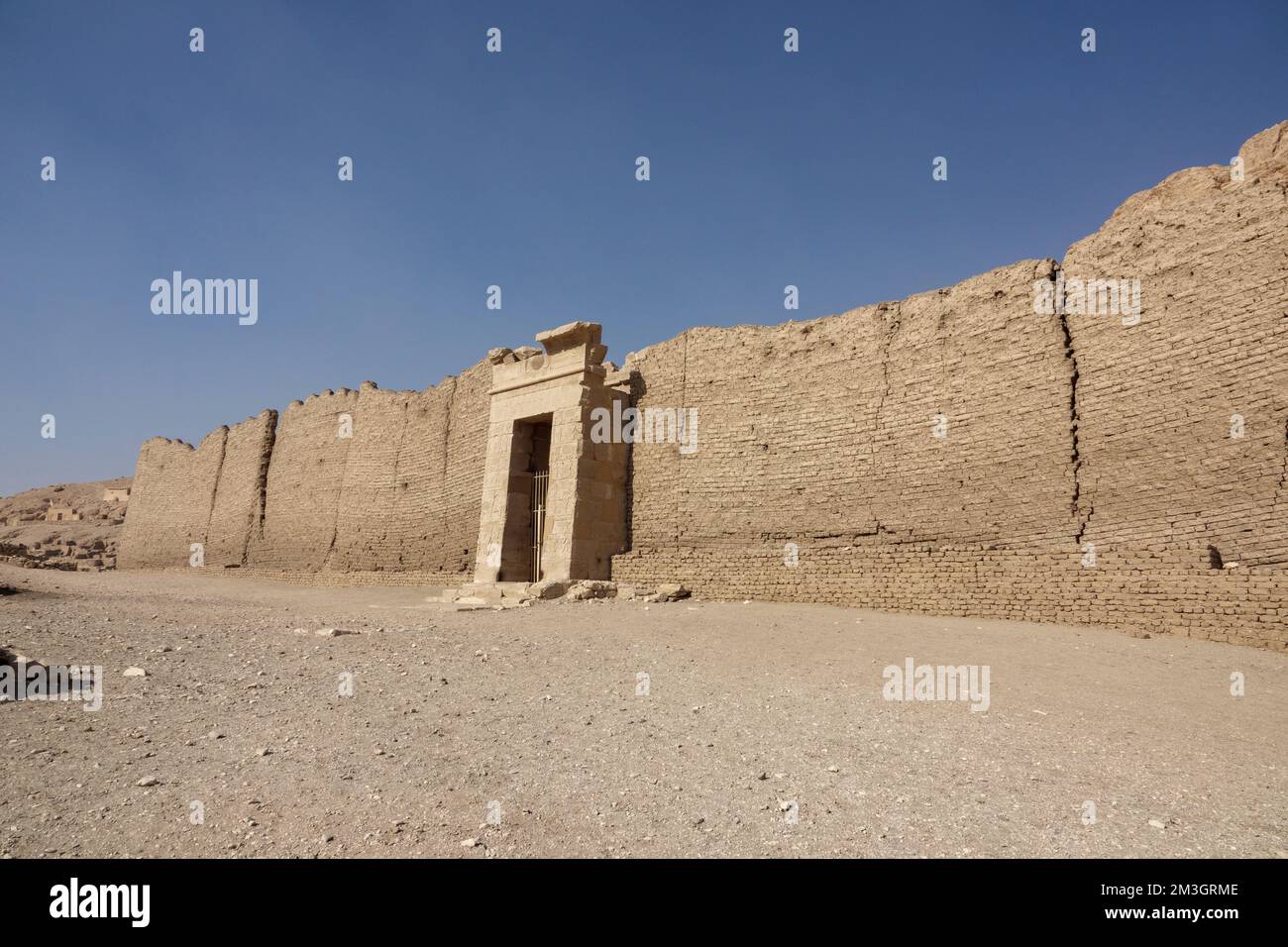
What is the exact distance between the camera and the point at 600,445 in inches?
546

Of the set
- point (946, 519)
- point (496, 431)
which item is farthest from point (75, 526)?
point (946, 519)

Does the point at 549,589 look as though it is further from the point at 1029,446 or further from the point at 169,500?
the point at 169,500

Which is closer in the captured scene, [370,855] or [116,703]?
[370,855]

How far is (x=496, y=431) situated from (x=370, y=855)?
42.0ft

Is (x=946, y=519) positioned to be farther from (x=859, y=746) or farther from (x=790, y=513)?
(x=859, y=746)

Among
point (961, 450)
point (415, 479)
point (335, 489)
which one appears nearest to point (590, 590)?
point (961, 450)

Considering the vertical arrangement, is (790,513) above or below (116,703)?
above

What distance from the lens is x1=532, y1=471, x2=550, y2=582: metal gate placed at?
14562mm

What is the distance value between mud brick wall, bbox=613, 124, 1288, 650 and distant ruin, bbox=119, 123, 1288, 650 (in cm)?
3

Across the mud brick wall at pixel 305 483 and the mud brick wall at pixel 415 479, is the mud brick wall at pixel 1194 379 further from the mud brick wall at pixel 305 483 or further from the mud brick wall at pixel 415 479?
the mud brick wall at pixel 305 483

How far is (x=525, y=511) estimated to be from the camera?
48.9 feet

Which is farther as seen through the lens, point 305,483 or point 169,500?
point 169,500

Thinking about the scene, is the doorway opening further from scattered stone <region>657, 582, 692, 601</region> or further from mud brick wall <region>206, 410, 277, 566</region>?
mud brick wall <region>206, 410, 277, 566</region>

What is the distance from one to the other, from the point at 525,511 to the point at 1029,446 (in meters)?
9.11
